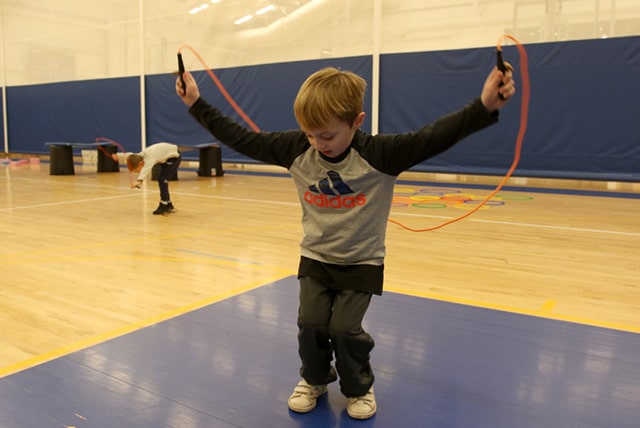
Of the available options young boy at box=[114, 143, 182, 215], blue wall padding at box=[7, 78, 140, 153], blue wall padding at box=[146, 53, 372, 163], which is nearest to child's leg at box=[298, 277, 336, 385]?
young boy at box=[114, 143, 182, 215]

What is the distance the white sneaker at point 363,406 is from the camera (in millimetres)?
1371

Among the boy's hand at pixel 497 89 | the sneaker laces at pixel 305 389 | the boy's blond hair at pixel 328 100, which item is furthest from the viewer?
the sneaker laces at pixel 305 389

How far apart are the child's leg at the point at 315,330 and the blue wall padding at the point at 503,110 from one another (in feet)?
19.8

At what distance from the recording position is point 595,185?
679 cm

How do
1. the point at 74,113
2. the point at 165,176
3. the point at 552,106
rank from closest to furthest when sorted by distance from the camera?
Result: the point at 165,176 < the point at 552,106 < the point at 74,113

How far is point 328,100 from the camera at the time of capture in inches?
48.5

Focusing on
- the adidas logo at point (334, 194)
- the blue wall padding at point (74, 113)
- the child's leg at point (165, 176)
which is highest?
the blue wall padding at point (74, 113)

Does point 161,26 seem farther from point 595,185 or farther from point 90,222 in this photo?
point 595,185

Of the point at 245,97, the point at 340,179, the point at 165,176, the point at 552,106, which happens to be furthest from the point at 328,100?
the point at 245,97

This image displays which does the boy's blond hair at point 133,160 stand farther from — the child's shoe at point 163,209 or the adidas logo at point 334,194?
the adidas logo at point 334,194

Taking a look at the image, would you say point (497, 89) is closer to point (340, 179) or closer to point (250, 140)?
point (340, 179)

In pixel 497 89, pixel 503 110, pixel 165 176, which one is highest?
pixel 503 110

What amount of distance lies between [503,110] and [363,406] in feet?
20.5

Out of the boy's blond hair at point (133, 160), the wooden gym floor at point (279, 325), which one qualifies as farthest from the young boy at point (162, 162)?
the wooden gym floor at point (279, 325)
